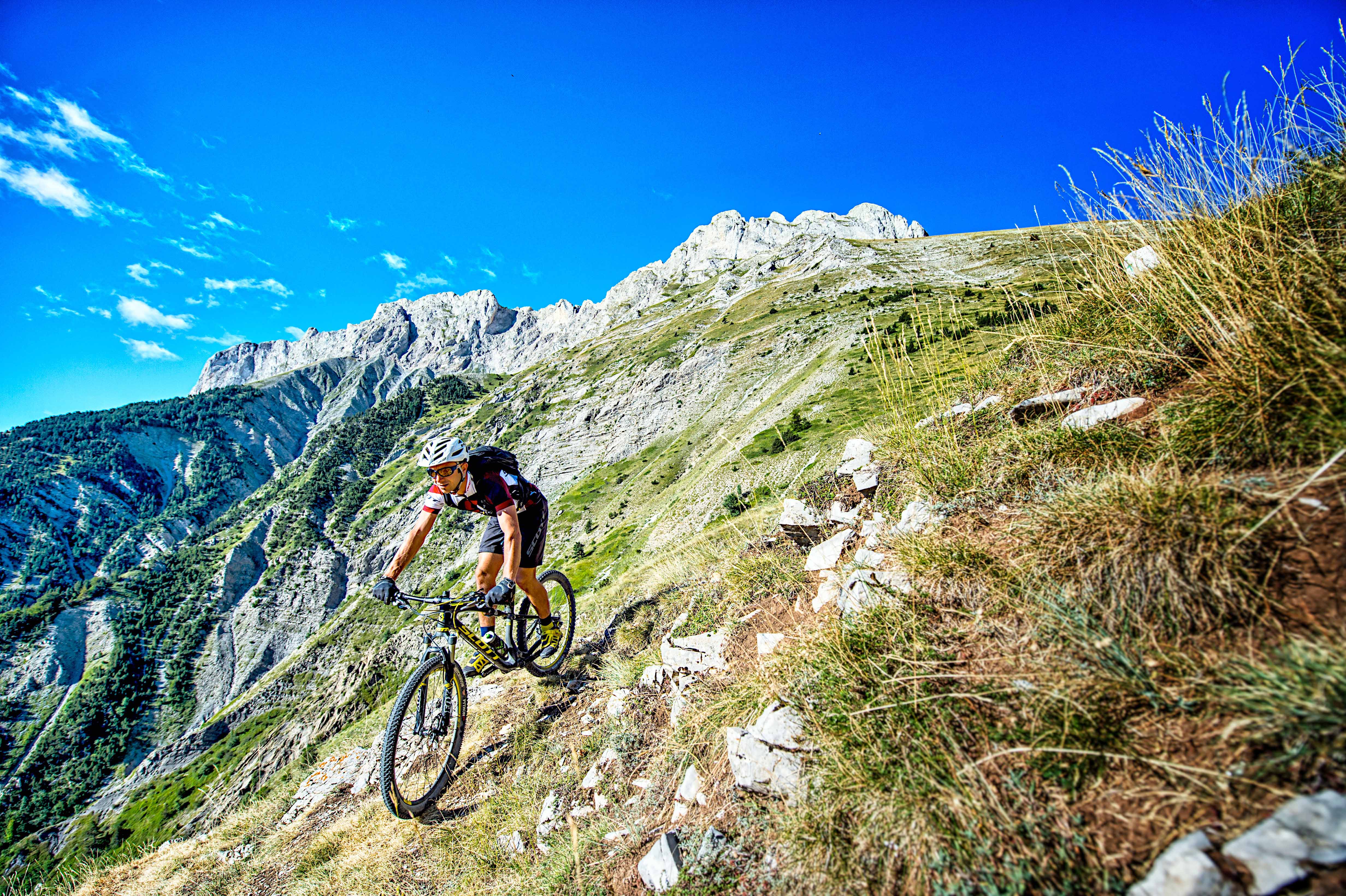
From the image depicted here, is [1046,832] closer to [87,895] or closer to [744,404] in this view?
[87,895]

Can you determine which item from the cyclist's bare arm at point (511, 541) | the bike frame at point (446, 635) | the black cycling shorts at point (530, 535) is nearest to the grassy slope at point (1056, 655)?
the bike frame at point (446, 635)

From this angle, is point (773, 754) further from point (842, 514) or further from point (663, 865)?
point (842, 514)

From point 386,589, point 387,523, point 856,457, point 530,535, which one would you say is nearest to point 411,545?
point 386,589

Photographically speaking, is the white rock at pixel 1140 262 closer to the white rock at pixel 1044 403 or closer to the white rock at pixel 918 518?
the white rock at pixel 1044 403

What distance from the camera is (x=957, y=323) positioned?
17.4 ft

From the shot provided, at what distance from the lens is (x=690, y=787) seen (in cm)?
365

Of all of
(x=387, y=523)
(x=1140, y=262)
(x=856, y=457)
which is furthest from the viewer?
(x=387, y=523)

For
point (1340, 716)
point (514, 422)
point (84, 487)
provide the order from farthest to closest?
point (84, 487)
point (514, 422)
point (1340, 716)

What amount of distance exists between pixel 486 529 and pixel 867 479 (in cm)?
506

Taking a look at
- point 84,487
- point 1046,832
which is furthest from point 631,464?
point 84,487

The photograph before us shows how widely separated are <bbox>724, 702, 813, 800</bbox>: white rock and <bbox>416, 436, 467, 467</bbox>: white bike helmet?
432 cm

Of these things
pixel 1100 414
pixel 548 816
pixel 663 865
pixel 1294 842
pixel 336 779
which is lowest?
pixel 336 779

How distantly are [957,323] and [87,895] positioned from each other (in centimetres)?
1225

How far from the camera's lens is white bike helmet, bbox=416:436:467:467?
225 inches
